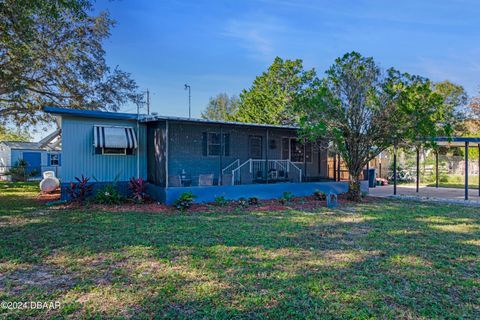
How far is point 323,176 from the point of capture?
14688 mm

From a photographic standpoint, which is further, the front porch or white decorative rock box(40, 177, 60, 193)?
white decorative rock box(40, 177, 60, 193)

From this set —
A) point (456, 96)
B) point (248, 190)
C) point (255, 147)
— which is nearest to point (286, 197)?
point (248, 190)

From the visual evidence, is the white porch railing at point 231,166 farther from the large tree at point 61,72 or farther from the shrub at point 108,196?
the large tree at point 61,72

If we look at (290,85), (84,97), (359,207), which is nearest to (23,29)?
(84,97)

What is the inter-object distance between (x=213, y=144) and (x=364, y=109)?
18.5 ft

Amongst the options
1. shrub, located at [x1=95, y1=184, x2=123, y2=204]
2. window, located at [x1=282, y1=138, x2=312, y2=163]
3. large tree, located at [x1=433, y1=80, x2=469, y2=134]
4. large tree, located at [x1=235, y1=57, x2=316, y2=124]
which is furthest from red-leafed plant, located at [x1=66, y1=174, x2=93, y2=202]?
large tree, located at [x1=433, y1=80, x2=469, y2=134]

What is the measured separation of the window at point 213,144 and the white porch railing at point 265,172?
95cm

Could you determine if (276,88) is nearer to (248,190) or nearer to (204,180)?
(248,190)

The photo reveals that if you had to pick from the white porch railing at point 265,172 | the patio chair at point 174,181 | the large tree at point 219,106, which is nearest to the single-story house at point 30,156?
the patio chair at point 174,181

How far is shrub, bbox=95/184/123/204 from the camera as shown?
9.62 m

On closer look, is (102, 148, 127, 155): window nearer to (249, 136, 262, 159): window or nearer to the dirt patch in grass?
(249, 136, 262, 159): window

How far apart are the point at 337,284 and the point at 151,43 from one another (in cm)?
1626

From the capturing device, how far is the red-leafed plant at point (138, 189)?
9.94m

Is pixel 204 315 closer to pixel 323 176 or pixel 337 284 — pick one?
pixel 337 284
